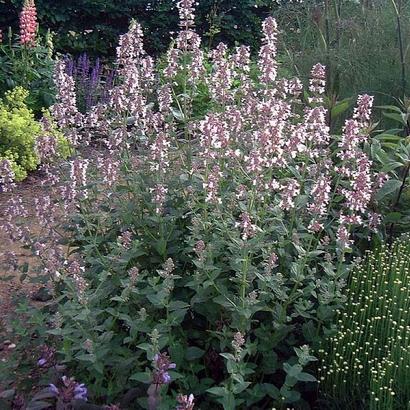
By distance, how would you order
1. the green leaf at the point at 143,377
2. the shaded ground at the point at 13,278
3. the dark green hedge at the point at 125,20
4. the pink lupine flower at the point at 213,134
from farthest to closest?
the dark green hedge at the point at 125,20 < the shaded ground at the point at 13,278 < the pink lupine flower at the point at 213,134 < the green leaf at the point at 143,377

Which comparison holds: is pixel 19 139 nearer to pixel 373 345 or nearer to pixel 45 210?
pixel 45 210

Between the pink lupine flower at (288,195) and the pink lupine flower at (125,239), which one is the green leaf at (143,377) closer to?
the pink lupine flower at (125,239)

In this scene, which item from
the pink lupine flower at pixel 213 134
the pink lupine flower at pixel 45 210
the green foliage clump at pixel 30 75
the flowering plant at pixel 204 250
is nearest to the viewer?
the flowering plant at pixel 204 250

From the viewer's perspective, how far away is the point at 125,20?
8938mm

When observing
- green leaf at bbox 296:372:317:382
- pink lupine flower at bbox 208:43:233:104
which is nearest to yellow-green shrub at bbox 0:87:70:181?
pink lupine flower at bbox 208:43:233:104

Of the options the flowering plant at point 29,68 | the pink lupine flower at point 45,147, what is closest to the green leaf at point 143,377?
the pink lupine flower at point 45,147

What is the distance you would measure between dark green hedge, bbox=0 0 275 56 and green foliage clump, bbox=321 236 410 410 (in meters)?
6.26

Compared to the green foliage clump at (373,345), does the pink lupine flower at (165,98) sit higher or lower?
higher

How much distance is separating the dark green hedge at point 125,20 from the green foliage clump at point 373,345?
246 inches

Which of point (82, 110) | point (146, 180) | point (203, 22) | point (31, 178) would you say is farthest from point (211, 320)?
point (203, 22)

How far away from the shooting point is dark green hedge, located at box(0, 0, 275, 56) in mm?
8312

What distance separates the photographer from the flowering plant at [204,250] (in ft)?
8.05

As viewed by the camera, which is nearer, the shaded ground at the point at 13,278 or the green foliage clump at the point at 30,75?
the shaded ground at the point at 13,278

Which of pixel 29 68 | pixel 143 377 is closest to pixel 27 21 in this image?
pixel 29 68
